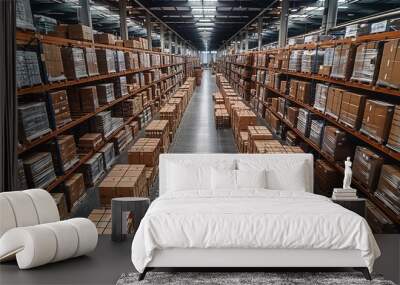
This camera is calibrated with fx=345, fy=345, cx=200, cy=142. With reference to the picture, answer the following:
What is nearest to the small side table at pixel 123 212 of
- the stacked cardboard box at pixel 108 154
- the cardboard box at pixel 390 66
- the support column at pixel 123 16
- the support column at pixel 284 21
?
the cardboard box at pixel 390 66

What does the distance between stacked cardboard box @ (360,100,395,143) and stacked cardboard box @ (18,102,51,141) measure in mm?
4001

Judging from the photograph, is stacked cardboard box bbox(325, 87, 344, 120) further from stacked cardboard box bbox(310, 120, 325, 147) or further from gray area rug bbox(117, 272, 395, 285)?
gray area rug bbox(117, 272, 395, 285)

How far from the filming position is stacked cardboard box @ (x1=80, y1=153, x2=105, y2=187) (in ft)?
19.9

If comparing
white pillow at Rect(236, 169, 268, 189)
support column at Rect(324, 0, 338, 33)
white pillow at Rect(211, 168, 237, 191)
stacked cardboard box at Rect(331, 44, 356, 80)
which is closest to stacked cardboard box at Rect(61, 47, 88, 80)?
white pillow at Rect(211, 168, 237, 191)

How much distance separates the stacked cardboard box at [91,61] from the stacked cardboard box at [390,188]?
4699 mm

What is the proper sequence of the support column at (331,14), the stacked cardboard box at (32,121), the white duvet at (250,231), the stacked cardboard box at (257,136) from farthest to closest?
the support column at (331,14), the stacked cardboard box at (257,136), the stacked cardboard box at (32,121), the white duvet at (250,231)

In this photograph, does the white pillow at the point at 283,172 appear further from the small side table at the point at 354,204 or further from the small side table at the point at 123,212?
the small side table at the point at 123,212

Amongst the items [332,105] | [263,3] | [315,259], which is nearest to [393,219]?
[315,259]

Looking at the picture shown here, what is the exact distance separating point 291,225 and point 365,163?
2245 mm

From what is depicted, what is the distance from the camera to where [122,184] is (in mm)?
4941

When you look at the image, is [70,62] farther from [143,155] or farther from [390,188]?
[390,188]

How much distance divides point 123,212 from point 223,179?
103 centimetres

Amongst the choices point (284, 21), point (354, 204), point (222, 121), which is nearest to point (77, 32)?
point (354, 204)

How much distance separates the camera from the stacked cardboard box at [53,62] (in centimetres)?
443
